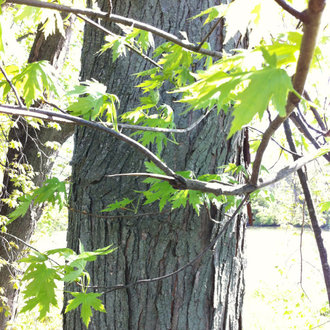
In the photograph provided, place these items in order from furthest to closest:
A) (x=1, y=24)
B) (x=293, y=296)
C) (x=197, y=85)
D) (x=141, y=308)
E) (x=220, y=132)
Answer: (x=293, y=296)
(x=220, y=132)
(x=141, y=308)
(x=1, y=24)
(x=197, y=85)

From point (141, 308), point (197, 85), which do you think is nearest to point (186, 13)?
point (197, 85)

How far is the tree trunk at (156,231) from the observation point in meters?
1.63

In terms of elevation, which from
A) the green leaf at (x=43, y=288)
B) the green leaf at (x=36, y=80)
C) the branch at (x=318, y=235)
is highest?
the green leaf at (x=36, y=80)

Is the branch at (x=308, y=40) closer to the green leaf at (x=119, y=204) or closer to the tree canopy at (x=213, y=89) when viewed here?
the tree canopy at (x=213, y=89)

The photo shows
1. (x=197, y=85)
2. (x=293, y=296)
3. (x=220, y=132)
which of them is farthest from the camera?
(x=293, y=296)

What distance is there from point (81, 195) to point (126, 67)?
2.03 feet

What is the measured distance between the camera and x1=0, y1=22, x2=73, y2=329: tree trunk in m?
4.51

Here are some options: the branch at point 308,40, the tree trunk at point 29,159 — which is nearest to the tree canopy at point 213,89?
the branch at point 308,40

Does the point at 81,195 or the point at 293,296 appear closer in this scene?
the point at 81,195

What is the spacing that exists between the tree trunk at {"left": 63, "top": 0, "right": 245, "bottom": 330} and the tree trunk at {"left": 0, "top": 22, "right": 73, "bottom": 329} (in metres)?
2.86

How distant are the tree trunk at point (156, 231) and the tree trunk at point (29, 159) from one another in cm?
286

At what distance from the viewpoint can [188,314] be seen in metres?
1.64

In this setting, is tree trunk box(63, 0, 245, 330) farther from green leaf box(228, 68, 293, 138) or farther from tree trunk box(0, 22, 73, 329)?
tree trunk box(0, 22, 73, 329)

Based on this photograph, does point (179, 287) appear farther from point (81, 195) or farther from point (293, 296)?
point (293, 296)
